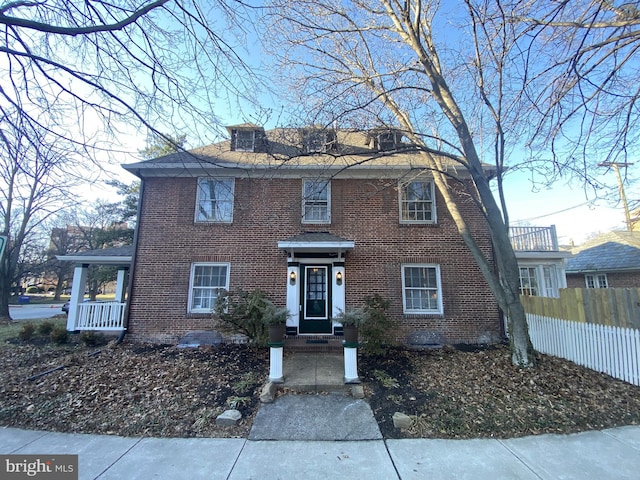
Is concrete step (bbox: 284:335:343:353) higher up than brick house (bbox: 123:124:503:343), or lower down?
lower down

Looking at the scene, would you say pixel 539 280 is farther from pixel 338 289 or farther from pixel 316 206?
pixel 316 206

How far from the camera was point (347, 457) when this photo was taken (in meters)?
3.54

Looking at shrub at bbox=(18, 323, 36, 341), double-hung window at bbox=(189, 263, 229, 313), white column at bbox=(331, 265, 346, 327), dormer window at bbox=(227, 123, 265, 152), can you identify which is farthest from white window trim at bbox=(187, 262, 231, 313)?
shrub at bbox=(18, 323, 36, 341)

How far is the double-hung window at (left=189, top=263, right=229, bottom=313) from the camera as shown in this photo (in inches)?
354

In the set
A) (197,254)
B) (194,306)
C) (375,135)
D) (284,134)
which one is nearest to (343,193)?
(375,135)

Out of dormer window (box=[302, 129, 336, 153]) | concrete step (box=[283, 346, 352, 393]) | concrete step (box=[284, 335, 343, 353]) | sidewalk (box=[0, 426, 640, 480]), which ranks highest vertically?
dormer window (box=[302, 129, 336, 153])

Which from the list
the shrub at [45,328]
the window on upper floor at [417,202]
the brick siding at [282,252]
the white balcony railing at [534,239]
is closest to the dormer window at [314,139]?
the brick siding at [282,252]

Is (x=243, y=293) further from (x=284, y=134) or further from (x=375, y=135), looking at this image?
(x=375, y=135)

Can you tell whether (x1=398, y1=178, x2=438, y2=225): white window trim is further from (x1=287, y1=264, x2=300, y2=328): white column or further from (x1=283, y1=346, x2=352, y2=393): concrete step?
(x1=283, y1=346, x2=352, y2=393): concrete step

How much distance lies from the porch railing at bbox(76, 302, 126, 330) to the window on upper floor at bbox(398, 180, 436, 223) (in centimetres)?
980

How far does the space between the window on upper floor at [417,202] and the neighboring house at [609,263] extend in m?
11.3

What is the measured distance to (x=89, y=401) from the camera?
4977 mm

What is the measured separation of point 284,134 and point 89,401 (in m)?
6.33

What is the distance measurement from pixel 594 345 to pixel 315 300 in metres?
6.69
